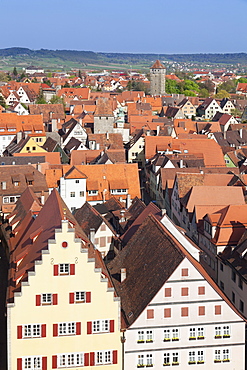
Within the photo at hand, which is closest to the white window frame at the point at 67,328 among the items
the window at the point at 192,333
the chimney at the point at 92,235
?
the window at the point at 192,333

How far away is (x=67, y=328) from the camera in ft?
101

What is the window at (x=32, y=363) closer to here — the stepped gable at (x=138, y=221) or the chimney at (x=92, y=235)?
the stepped gable at (x=138, y=221)

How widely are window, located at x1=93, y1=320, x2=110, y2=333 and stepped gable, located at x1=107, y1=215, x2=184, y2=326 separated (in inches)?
43.0

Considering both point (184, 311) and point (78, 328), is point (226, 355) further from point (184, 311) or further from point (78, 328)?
point (78, 328)

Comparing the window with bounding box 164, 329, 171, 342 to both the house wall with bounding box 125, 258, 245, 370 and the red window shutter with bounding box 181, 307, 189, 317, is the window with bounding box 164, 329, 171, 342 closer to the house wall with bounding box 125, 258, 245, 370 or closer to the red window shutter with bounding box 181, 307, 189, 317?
the house wall with bounding box 125, 258, 245, 370

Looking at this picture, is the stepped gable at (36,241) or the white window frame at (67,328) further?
the stepped gable at (36,241)

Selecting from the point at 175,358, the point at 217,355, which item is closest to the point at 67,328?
the point at 175,358

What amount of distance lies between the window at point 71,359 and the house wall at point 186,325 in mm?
2403

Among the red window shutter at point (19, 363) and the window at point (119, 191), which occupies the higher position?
the window at point (119, 191)

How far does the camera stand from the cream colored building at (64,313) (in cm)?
3020

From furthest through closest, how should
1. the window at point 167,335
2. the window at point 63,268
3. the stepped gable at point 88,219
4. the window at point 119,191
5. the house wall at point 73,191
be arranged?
the window at point 119,191 < the house wall at point 73,191 < the stepped gable at point 88,219 < the window at point 167,335 < the window at point 63,268

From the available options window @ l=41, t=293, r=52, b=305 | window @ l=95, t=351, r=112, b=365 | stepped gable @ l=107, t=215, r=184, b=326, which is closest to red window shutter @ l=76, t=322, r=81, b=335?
window @ l=95, t=351, r=112, b=365

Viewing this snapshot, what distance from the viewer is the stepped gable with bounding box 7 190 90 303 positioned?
1267 inches

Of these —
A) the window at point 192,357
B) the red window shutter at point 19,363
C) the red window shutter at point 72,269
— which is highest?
the red window shutter at point 72,269
